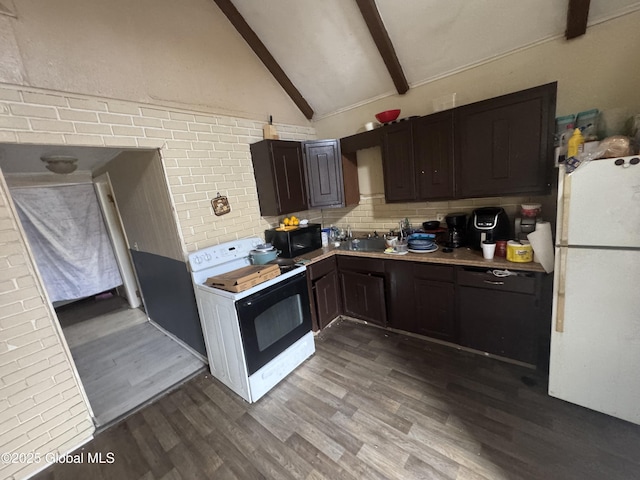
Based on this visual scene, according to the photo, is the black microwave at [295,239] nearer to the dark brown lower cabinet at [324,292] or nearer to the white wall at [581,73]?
the dark brown lower cabinet at [324,292]

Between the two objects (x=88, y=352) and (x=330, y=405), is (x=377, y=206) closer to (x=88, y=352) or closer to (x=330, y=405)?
(x=330, y=405)

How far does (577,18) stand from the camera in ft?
5.73

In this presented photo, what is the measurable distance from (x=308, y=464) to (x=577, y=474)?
1395 mm

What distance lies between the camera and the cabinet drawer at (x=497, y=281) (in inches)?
70.4

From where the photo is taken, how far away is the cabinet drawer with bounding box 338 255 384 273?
8.22ft

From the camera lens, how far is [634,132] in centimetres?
152

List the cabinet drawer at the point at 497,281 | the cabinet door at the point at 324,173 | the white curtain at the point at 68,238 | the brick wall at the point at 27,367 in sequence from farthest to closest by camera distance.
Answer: the white curtain at the point at 68,238 < the cabinet door at the point at 324,173 < the cabinet drawer at the point at 497,281 < the brick wall at the point at 27,367

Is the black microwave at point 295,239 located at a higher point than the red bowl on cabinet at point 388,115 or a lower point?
lower

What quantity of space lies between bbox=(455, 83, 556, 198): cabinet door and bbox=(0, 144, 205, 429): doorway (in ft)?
8.58

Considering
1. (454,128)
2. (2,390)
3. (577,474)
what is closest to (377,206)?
(454,128)

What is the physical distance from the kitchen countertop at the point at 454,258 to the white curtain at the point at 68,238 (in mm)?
3680

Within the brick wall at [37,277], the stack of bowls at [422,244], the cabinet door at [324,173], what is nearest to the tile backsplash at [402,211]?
the stack of bowls at [422,244]

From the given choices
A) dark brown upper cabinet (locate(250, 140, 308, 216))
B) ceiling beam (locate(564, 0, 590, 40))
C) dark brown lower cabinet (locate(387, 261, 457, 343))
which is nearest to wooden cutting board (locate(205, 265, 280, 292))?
dark brown upper cabinet (locate(250, 140, 308, 216))

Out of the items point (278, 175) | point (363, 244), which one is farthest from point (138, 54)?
point (363, 244)
